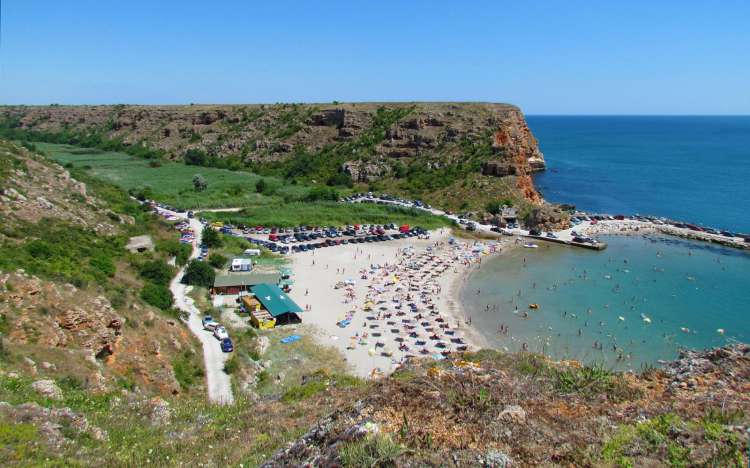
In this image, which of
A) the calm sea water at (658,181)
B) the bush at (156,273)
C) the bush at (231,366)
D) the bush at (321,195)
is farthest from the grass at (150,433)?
the calm sea water at (658,181)

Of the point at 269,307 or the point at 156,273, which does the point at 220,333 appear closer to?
the point at 269,307

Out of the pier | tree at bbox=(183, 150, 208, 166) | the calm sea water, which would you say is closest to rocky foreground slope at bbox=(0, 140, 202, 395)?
the pier

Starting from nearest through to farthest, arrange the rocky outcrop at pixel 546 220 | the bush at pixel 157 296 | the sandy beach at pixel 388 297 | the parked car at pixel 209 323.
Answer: the bush at pixel 157 296 < the parked car at pixel 209 323 < the sandy beach at pixel 388 297 < the rocky outcrop at pixel 546 220

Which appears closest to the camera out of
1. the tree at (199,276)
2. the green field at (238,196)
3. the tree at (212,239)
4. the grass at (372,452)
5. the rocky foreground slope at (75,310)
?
the grass at (372,452)

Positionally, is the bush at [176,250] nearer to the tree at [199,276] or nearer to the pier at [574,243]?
the tree at [199,276]

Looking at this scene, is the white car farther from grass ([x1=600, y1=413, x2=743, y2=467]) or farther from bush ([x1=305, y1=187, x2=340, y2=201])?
bush ([x1=305, y1=187, x2=340, y2=201])

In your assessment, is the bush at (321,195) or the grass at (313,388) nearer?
the grass at (313,388)

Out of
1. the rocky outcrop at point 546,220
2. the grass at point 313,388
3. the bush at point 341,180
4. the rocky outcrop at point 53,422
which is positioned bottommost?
the rocky outcrop at point 546,220
